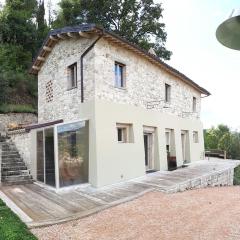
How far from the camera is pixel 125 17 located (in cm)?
3259

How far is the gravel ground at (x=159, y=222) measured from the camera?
22.3 ft

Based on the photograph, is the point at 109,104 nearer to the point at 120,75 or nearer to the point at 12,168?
the point at 120,75

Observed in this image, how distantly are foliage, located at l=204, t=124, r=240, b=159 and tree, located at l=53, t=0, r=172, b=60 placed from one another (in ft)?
33.2

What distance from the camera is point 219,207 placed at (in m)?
9.02

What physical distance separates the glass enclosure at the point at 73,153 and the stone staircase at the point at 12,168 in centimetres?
250

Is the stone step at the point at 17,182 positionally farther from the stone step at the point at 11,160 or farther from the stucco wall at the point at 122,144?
the stucco wall at the point at 122,144

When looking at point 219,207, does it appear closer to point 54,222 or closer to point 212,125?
point 54,222

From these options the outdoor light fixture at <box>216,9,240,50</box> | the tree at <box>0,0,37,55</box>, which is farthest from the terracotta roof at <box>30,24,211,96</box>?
the tree at <box>0,0,37,55</box>

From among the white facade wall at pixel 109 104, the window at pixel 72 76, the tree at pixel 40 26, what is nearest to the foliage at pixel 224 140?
the white facade wall at pixel 109 104

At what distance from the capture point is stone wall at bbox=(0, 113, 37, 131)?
2038 cm

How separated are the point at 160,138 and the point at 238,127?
2238cm

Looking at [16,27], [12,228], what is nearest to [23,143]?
[12,228]

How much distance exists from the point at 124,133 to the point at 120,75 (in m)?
2.48

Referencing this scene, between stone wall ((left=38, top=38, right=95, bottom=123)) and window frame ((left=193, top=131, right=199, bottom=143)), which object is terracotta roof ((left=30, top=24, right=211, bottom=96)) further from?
window frame ((left=193, top=131, right=199, bottom=143))
